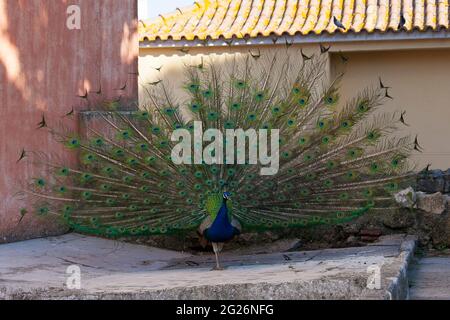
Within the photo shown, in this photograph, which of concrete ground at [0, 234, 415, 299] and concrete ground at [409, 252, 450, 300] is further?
concrete ground at [409, 252, 450, 300]

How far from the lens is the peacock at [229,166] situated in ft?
29.9

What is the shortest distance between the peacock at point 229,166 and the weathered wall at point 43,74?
369 millimetres

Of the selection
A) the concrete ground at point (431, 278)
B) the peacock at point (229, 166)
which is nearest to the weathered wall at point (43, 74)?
the peacock at point (229, 166)

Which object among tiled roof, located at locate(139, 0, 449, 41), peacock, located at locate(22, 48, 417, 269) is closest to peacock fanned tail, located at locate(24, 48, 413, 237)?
peacock, located at locate(22, 48, 417, 269)

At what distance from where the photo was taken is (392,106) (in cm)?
1507

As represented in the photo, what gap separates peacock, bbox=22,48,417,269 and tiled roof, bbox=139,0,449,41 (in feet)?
16.5

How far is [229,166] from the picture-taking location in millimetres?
9141

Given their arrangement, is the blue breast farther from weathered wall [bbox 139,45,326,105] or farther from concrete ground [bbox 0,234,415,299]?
weathered wall [bbox 139,45,326,105]

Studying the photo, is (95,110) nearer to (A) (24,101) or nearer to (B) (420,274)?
(A) (24,101)

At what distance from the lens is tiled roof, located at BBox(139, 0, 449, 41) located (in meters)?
14.4

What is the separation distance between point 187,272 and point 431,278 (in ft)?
6.85

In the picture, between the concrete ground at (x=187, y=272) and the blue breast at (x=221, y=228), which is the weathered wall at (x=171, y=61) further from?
the blue breast at (x=221, y=228)

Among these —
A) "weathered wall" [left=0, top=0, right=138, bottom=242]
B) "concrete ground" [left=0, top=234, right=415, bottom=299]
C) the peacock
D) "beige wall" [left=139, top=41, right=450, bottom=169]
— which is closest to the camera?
"concrete ground" [left=0, top=234, right=415, bottom=299]

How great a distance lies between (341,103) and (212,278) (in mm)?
7905
